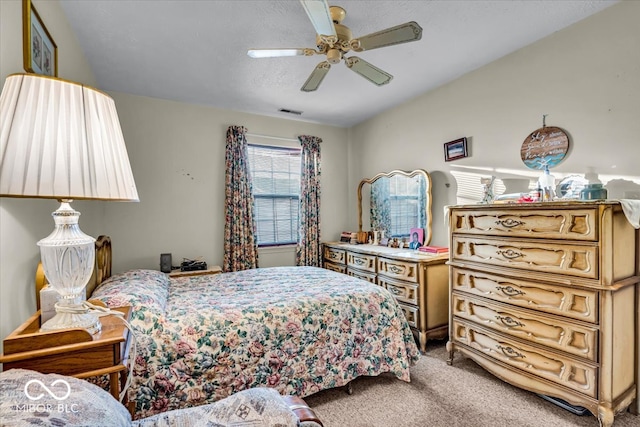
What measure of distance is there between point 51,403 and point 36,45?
1.65m

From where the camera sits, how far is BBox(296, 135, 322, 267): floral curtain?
4.21 metres

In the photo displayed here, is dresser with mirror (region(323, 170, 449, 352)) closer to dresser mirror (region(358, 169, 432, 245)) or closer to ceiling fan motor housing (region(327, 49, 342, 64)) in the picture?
dresser mirror (region(358, 169, 432, 245))

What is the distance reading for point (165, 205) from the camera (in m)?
3.49

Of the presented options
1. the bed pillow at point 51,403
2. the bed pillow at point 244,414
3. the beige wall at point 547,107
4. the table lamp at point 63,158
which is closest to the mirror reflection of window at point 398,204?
the beige wall at point 547,107

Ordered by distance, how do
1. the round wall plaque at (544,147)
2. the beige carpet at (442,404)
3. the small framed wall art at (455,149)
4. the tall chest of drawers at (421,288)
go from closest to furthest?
the beige carpet at (442,404) < the round wall plaque at (544,147) < the tall chest of drawers at (421,288) < the small framed wall art at (455,149)

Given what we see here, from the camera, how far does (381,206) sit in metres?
4.06

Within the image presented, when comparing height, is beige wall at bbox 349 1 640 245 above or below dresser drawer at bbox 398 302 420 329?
above

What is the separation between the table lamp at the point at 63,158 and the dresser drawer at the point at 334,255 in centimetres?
314

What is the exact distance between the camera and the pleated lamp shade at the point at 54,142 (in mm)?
801

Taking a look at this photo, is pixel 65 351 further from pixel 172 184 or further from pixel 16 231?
pixel 172 184

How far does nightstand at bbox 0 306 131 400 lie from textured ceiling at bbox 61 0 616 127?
1.98 metres

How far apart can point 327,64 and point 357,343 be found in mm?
2033

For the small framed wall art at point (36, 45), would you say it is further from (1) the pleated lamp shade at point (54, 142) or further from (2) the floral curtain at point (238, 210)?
(2) the floral curtain at point (238, 210)

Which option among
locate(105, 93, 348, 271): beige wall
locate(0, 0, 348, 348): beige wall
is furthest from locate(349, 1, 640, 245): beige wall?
locate(105, 93, 348, 271): beige wall
